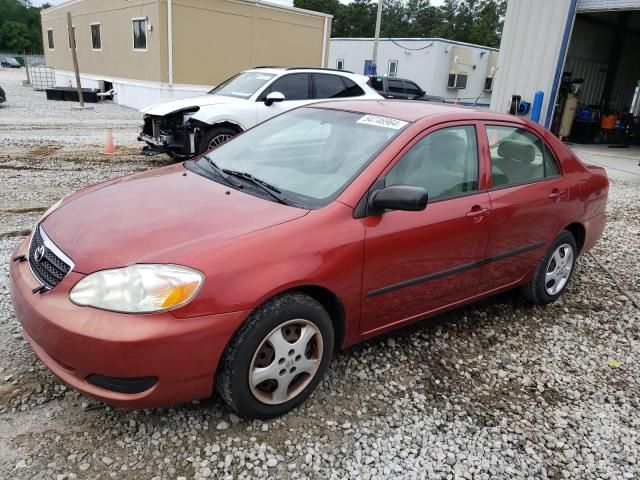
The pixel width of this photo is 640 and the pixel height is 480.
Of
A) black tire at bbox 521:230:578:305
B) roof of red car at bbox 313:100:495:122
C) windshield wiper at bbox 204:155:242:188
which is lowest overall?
black tire at bbox 521:230:578:305

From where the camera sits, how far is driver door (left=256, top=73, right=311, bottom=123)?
839cm

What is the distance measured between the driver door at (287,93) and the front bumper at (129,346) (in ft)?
21.2

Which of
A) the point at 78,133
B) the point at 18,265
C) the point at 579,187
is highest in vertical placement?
the point at 579,187

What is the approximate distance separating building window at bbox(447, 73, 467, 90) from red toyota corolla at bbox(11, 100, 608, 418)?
25975mm

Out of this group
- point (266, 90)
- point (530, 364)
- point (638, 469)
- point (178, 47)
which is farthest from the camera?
point (178, 47)

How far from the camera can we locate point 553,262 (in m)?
4.20

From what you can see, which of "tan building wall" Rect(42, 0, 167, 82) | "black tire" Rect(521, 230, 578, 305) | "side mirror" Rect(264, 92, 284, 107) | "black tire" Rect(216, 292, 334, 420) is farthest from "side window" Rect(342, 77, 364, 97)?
"tan building wall" Rect(42, 0, 167, 82)

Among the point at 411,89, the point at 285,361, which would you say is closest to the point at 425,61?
the point at 411,89

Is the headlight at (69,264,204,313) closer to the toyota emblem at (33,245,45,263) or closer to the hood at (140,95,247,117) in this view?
the toyota emblem at (33,245,45,263)

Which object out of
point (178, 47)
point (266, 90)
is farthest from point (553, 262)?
point (178, 47)

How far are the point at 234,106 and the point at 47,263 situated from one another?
6047 millimetres

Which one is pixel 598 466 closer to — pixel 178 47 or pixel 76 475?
pixel 76 475

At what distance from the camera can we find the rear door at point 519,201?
11.6 ft

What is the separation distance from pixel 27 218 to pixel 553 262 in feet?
17.1
